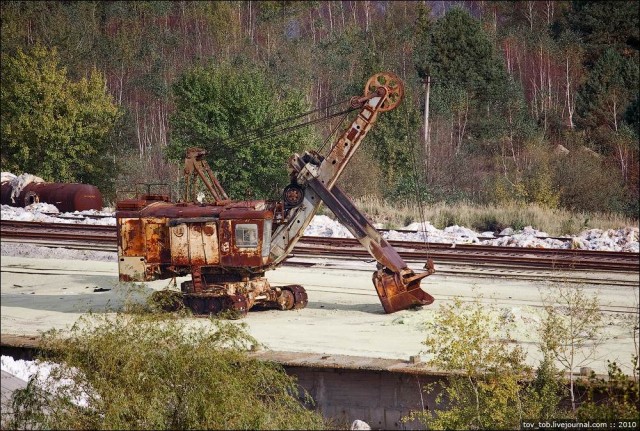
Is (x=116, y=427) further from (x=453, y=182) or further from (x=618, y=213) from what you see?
(x=453, y=182)

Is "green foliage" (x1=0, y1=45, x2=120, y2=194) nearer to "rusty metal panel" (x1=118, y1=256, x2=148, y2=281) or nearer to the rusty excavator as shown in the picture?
the rusty excavator

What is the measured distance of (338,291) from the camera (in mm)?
22094

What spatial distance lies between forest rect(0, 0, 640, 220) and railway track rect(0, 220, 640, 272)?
384 centimetres

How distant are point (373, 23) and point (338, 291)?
52233 mm

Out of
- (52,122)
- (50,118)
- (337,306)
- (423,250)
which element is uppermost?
(50,118)

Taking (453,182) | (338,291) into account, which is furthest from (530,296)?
(453,182)

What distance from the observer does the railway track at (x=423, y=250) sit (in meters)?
24.0

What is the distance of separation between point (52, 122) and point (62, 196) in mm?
4777

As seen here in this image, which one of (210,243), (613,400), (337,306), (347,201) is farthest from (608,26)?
(613,400)

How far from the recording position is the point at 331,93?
58.9m

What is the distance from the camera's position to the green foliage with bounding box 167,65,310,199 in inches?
1489

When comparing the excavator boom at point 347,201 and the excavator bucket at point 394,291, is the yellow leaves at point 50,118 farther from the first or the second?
the excavator bucket at point 394,291

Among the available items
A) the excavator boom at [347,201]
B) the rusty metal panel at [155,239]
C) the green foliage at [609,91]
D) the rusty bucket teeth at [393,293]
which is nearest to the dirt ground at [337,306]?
the rusty bucket teeth at [393,293]

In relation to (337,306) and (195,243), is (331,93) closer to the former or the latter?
(337,306)
